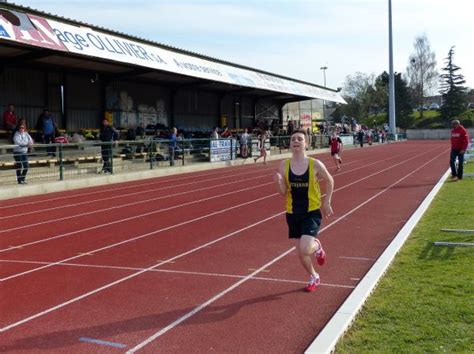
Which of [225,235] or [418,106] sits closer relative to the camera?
[225,235]

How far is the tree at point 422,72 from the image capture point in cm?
10131

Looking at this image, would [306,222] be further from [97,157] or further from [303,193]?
[97,157]

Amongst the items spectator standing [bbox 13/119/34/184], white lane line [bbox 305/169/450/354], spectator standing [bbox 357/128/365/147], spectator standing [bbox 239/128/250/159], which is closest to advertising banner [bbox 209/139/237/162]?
spectator standing [bbox 239/128/250/159]

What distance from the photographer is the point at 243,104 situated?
133 ft

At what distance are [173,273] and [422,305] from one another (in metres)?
2.96

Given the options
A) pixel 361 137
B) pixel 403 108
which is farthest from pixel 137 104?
pixel 403 108

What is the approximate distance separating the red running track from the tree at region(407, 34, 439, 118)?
93.7 m

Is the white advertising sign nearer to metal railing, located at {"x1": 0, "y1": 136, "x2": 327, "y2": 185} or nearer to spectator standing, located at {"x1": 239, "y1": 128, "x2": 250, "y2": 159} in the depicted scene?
spectator standing, located at {"x1": 239, "y1": 128, "x2": 250, "y2": 159}

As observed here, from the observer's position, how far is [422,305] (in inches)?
207

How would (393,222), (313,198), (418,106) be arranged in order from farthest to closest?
(418,106) → (393,222) → (313,198)

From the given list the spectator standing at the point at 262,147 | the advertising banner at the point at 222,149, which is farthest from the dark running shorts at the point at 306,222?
the spectator standing at the point at 262,147

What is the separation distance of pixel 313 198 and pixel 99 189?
12687 mm

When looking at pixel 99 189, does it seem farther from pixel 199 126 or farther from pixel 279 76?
pixel 279 76

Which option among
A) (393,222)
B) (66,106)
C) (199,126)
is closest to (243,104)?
(199,126)
